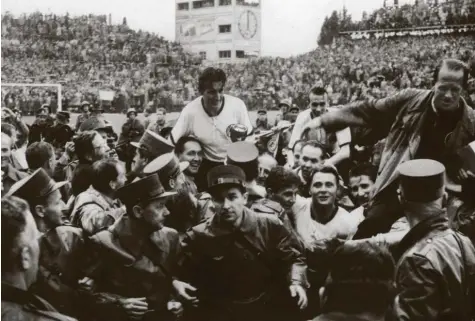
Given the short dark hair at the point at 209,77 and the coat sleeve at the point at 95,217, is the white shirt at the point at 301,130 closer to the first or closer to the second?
the short dark hair at the point at 209,77

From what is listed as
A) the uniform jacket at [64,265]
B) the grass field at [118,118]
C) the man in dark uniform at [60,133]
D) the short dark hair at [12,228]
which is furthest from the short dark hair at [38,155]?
the uniform jacket at [64,265]

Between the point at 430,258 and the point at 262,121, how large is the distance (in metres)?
1.30

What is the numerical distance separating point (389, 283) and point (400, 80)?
1.11 meters

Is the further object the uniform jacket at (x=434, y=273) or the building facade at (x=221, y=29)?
the building facade at (x=221, y=29)

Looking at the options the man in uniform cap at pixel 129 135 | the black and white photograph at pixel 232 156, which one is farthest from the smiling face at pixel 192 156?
the man in uniform cap at pixel 129 135

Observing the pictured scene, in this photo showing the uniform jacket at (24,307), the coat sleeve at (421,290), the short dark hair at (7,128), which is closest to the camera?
the coat sleeve at (421,290)

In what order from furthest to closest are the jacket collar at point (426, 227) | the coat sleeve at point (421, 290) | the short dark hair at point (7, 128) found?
1. the short dark hair at point (7, 128)
2. the jacket collar at point (426, 227)
3. the coat sleeve at point (421, 290)

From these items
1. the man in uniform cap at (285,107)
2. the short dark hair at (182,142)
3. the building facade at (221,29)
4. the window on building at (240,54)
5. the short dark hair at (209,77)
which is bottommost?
the short dark hair at (182,142)

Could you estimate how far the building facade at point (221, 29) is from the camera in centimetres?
384

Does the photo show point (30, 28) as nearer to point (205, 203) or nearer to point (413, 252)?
point (205, 203)

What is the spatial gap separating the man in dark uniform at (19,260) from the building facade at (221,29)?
1348 mm

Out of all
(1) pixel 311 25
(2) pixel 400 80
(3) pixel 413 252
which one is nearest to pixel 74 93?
(1) pixel 311 25

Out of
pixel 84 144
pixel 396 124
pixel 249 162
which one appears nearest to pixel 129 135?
pixel 84 144

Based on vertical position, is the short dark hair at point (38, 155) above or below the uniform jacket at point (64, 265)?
above
